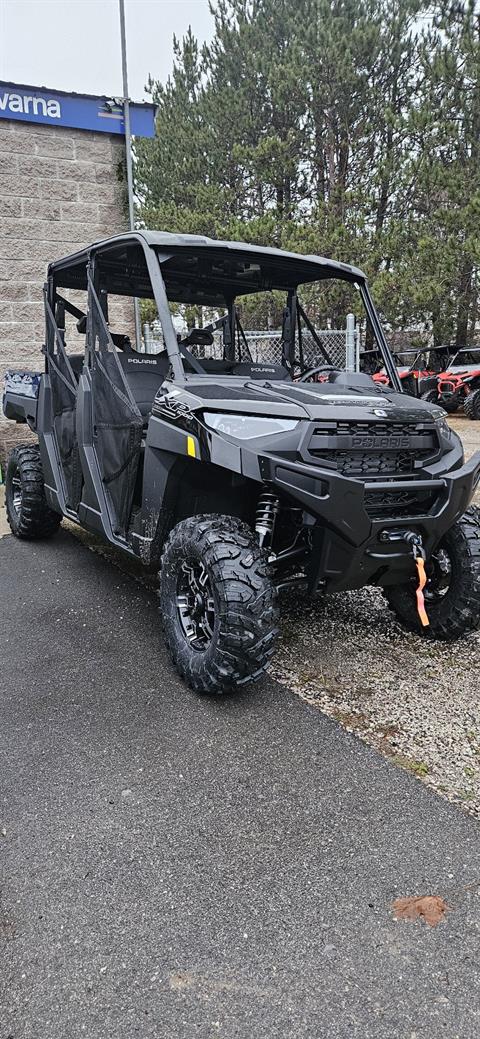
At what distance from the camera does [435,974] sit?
1.70 metres

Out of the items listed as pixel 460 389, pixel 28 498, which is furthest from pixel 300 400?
pixel 460 389

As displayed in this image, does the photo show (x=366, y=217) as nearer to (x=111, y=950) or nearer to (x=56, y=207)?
(x=56, y=207)

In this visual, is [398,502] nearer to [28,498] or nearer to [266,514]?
[266,514]

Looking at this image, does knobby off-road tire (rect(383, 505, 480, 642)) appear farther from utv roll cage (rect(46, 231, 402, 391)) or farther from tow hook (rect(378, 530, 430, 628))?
utv roll cage (rect(46, 231, 402, 391))

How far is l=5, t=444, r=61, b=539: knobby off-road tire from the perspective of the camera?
5.48 m

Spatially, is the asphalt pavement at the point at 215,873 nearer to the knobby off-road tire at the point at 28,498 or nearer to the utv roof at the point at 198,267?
the utv roof at the point at 198,267

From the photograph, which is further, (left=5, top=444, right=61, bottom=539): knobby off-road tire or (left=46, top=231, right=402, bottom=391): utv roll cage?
(left=5, top=444, right=61, bottom=539): knobby off-road tire

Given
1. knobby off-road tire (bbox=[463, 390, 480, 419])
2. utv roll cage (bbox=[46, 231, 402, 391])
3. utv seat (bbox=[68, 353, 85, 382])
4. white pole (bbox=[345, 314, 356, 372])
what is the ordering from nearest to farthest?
utv roll cage (bbox=[46, 231, 402, 391]) → utv seat (bbox=[68, 353, 85, 382]) → white pole (bbox=[345, 314, 356, 372]) → knobby off-road tire (bbox=[463, 390, 480, 419])

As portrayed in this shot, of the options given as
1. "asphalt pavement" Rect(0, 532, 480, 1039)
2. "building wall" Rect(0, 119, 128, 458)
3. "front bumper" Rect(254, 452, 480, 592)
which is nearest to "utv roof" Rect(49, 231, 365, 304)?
"front bumper" Rect(254, 452, 480, 592)

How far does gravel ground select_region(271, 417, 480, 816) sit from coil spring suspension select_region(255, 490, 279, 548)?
736 mm

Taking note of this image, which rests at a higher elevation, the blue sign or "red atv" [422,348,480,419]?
the blue sign

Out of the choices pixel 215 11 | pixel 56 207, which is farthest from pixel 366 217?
pixel 56 207

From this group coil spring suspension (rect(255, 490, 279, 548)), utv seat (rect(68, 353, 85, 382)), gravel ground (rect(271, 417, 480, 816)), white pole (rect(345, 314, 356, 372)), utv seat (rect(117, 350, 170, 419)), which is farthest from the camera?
white pole (rect(345, 314, 356, 372))

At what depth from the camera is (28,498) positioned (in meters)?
5.52
